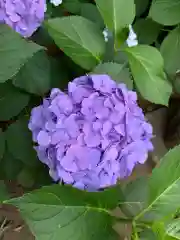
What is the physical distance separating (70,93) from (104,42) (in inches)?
4.6

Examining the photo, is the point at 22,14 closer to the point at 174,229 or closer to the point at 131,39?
the point at 131,39

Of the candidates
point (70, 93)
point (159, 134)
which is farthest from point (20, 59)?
point (159, 134)

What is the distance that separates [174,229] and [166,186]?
1.7 inches

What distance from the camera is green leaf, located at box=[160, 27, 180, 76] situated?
74 cm

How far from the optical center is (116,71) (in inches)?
24.0

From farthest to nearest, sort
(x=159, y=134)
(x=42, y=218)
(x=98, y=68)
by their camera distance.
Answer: (x=159, y=134), (x=98, y=68), (x=42, y=218)

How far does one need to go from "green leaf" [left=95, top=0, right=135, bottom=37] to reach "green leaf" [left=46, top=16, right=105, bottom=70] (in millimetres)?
22

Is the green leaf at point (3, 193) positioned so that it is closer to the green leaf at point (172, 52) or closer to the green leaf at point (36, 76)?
the green leaf at point (36, 76)

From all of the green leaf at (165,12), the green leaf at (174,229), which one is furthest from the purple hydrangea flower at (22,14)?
the green leaf at (174,229)

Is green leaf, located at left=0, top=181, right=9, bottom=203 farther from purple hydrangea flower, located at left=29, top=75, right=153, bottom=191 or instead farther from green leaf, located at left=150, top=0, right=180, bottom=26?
green leaf, located at left=150, top=0, right=180, bottom=26

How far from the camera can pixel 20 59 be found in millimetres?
527

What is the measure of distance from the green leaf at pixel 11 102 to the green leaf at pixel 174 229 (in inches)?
10.6

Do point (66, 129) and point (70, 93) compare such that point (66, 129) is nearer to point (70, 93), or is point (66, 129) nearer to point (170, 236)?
point (70, 93)

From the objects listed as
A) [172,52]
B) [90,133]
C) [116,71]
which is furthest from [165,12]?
[90,133]
